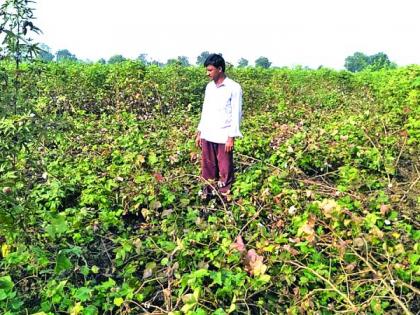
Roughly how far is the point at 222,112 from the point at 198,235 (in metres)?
1.52

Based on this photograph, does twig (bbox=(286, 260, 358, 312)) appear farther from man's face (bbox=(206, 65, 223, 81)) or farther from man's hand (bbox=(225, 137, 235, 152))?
man's face (bbox=(206, 65, 223, 81))

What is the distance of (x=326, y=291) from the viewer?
9.90ft

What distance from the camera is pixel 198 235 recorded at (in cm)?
355

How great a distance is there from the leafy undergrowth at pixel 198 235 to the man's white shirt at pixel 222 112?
495mm

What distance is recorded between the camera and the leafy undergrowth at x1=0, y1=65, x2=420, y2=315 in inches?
114

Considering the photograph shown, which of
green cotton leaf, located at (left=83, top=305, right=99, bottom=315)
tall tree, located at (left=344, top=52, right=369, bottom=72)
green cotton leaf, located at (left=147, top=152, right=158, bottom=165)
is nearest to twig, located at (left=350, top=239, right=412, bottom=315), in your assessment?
green cotton leaf, located at (left=83, top=305, right=99, bottom=315)

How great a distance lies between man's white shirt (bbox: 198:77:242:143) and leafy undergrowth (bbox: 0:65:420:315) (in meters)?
0.49

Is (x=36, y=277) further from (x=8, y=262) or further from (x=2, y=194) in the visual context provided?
(x=2, y=194)

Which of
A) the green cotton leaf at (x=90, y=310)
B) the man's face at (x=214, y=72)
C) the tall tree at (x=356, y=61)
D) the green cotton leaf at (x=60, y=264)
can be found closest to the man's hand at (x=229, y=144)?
the man's face at (x=214, y=72)

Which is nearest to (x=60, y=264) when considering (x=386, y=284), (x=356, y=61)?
(x=386, y=284)

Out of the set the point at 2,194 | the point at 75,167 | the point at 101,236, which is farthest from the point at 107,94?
the point at 2,194

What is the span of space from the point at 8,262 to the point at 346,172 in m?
3.16

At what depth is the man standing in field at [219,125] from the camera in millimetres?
4613

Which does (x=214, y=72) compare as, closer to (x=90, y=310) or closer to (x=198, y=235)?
(x=198, y=235)
